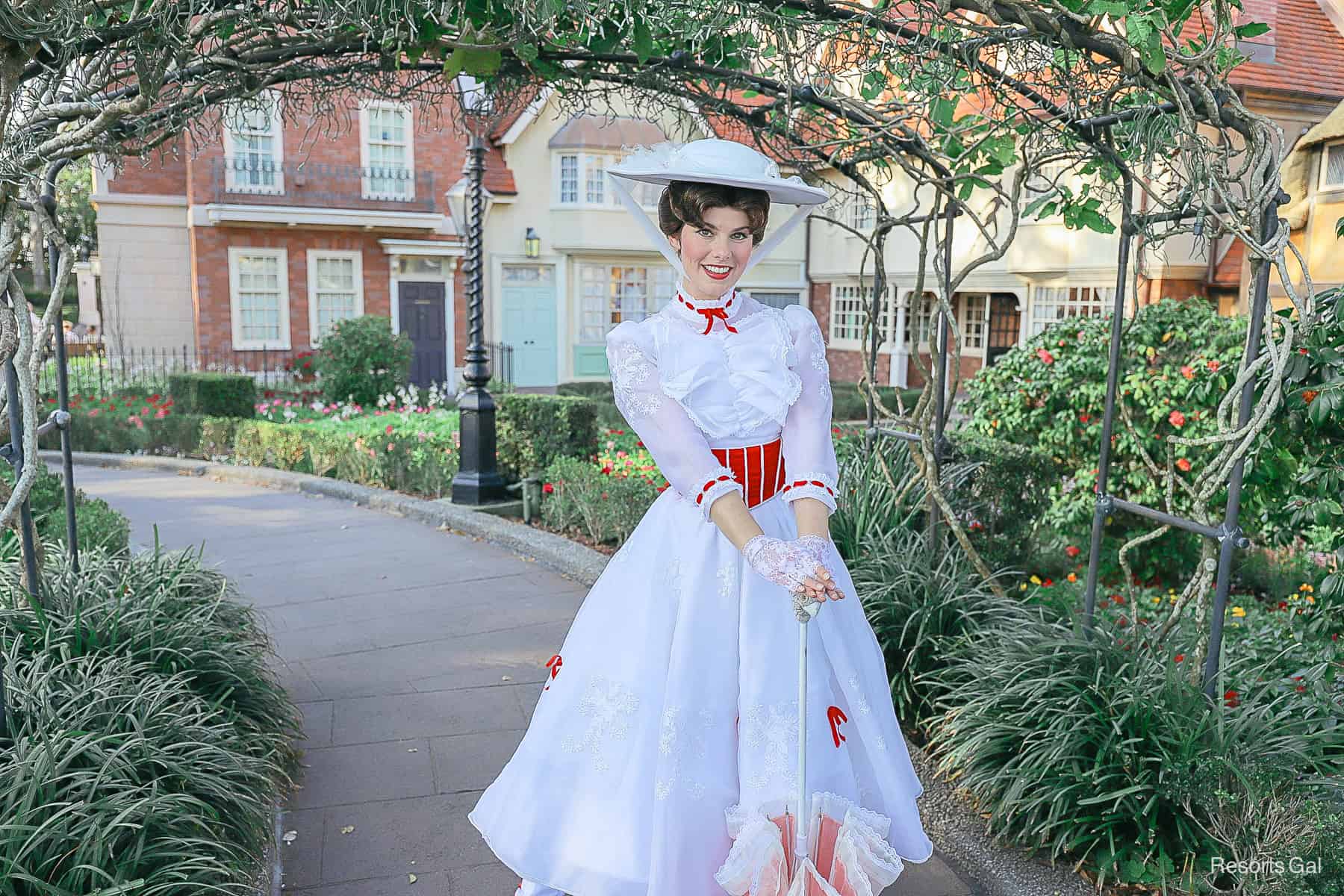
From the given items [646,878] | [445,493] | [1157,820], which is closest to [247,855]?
[646,878]

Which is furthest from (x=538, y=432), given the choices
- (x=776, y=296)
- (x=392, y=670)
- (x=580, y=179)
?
(x=776, y=296)

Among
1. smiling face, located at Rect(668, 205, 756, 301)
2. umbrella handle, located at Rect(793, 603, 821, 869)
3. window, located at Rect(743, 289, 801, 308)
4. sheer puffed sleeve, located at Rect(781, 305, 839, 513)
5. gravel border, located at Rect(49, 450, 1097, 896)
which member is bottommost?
gravel border, located at Rect(49, 450, 1097, 896)

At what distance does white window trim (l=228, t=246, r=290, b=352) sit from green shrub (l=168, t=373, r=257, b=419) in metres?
5.32

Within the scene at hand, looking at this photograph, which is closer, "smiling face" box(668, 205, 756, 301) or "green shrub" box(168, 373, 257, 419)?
"smiling face" box(668, 205, 756, 301)

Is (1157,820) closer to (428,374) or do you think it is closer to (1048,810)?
(1048,810)

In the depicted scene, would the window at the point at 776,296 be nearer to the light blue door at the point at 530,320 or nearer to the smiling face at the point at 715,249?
the light blue door at the point at 530,320

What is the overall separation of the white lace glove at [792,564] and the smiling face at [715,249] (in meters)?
0.65

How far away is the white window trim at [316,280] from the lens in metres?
17.5

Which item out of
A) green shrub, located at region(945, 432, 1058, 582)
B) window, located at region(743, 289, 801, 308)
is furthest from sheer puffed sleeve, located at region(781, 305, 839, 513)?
window, located at region(743, 289, 801, 308)

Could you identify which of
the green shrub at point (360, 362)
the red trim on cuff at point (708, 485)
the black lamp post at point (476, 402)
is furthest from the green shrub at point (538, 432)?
the green shrub at point (360, 362)

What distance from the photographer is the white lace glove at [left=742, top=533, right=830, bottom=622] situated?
6.30ft

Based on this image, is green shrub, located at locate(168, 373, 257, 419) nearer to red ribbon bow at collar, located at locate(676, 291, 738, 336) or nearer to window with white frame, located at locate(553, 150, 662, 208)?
window with white frame, located at locate(553, 150, 662, 208)

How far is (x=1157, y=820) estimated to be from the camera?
2.65 meters

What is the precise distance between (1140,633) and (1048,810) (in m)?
1.00
